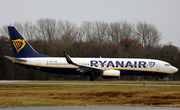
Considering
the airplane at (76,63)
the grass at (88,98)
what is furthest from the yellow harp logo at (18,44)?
the grass at (88,98)

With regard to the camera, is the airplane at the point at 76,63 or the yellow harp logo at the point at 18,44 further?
the yellow harp logo at the point at 18,44

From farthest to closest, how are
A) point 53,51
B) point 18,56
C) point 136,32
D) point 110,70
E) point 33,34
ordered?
point 136,32, point 33,34, point 53,51, point 18,56, point 110,70

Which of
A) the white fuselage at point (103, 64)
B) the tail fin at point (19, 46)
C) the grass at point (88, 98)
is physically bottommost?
the grass at point (88, 98)

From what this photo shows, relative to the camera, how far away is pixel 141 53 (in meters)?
58.0

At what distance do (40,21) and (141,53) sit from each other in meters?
31.4

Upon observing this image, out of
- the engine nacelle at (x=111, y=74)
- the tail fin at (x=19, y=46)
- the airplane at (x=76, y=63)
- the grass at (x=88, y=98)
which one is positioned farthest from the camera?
the tail fin at (x=19, y=46)

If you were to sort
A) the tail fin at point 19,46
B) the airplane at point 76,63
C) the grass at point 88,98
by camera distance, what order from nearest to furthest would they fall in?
the grass at point 88,98, the airplane at point 76,63, the tail fin at point 19,46

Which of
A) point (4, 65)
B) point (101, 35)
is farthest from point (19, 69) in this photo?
point (101, 35)

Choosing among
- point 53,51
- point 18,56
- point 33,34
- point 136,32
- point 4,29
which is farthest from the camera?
point 136,32

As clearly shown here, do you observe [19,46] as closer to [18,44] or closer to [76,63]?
[18,44]

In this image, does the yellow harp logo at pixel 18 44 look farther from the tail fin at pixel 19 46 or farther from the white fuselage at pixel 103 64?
the white fuselage at pixel 103 64

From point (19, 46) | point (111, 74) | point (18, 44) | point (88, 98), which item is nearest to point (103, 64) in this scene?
point (111, 74)

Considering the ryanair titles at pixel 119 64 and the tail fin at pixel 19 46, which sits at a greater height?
the tail fin at pixel 19 46

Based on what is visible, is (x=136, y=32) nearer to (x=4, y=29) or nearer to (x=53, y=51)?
(x=53, y=51)
